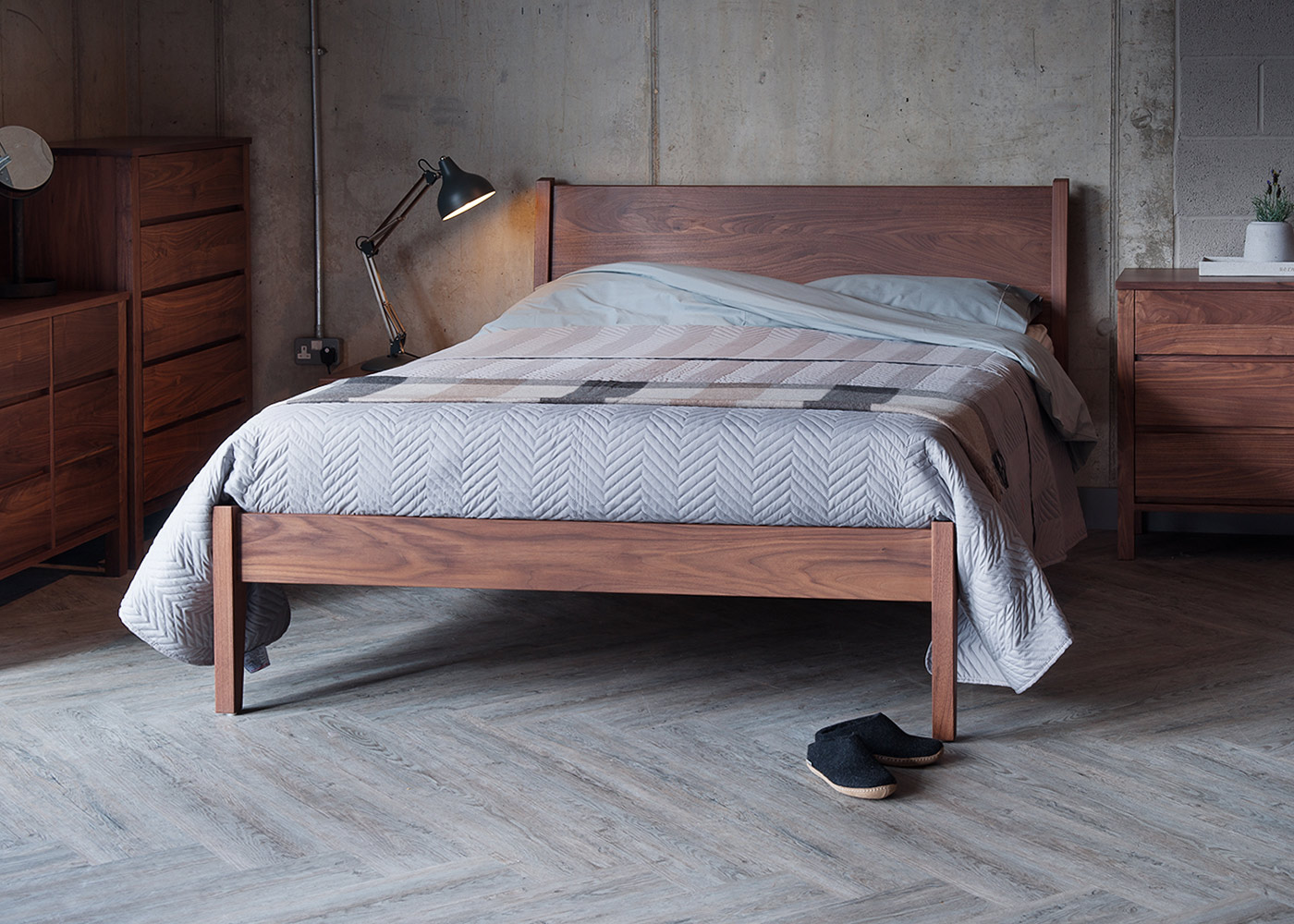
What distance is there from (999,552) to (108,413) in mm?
2339

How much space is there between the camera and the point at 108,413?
367cm

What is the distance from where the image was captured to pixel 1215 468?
366 cm

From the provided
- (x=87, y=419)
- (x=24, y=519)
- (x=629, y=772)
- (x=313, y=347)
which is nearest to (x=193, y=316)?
(x=313, y=347)

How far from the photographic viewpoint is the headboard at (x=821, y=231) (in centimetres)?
403

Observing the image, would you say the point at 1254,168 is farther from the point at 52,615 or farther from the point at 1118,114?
the point at 52,615

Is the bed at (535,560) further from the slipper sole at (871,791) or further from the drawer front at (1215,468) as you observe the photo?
the drawer front at (1215,468)

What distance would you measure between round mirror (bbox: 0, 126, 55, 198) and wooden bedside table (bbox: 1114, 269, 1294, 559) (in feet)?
8.80

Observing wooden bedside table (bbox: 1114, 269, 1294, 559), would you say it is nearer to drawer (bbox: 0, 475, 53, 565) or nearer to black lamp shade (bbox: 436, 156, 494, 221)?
black lamp shade (bbox: 436, 156, 494, 221)

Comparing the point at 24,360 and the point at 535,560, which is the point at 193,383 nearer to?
the point at 24,360

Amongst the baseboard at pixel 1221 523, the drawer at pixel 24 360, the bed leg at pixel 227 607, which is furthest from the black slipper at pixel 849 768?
the drawer at pixel 24 360

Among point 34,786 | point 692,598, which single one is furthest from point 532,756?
point 692,598

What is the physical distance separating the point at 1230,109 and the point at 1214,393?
834 millimetres

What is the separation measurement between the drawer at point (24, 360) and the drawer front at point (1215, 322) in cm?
265

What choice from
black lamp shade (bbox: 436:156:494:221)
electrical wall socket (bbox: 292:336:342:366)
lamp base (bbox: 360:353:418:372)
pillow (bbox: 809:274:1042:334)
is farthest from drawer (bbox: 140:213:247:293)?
pillow (bbox: 809:274:1042:334)
